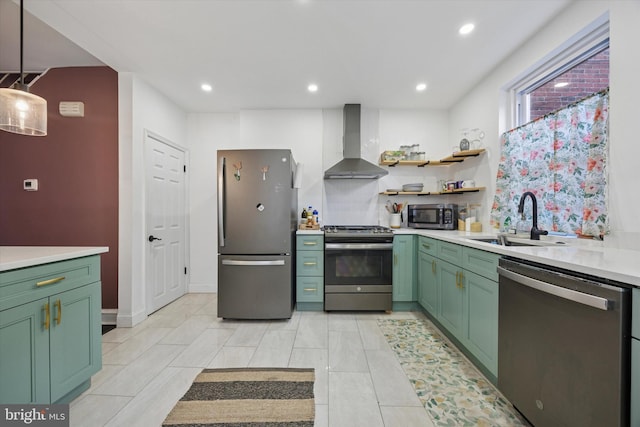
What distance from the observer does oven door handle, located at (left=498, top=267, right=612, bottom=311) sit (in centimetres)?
97

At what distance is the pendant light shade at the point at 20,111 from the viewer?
1.49 metres

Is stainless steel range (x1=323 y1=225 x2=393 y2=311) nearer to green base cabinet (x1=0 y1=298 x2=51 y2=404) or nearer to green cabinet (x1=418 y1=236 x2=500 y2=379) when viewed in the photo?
green cabinet (x1=418 y1=236 x2=500 y2=379)

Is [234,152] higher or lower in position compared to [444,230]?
higher

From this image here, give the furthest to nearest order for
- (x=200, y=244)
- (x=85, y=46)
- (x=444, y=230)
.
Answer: (x=200, y=244)
(x=444, y=230)
(x=85, y=46)

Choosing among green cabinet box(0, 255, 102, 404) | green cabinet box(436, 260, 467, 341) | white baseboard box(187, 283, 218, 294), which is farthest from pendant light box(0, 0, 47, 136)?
green cabinet box(436, 260, 467, 341)

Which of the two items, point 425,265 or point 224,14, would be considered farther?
point 425,265

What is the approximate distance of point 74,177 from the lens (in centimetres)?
279

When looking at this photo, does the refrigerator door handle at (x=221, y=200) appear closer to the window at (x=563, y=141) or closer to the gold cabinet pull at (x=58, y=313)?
the gold cabinet pull at (x=58, y=313)

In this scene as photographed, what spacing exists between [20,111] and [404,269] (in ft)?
11.2

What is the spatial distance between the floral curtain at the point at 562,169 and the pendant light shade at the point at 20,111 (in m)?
3.45

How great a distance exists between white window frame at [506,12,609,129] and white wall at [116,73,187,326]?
3.84m

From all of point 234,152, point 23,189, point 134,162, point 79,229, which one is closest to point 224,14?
point 234,152

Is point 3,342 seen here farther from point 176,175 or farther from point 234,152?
point 176,175

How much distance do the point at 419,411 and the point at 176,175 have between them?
11.9ft
